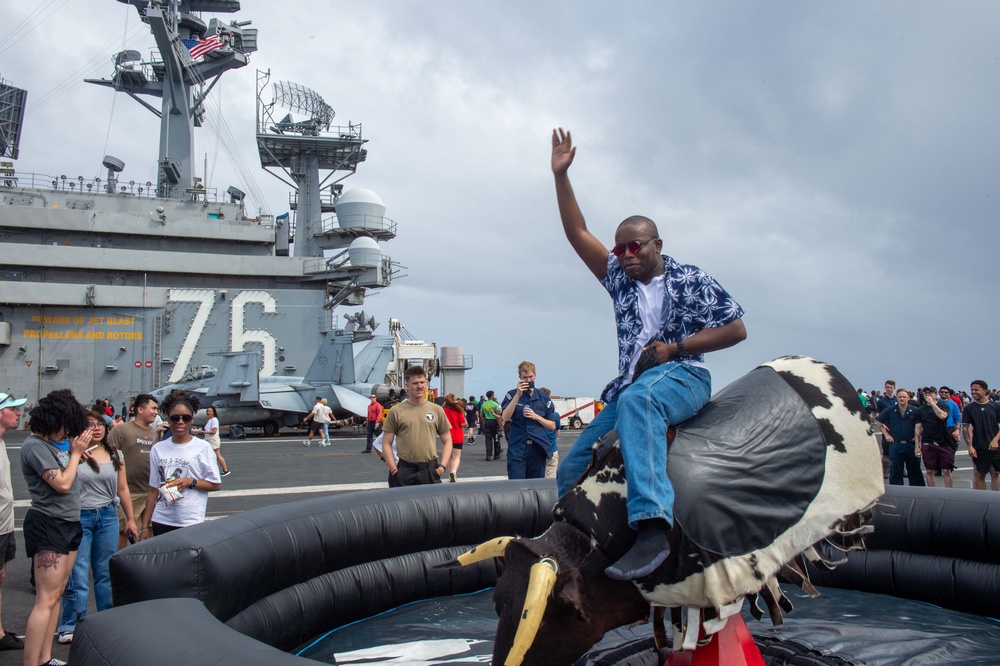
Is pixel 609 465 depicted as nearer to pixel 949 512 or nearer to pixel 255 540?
pixel 255 540

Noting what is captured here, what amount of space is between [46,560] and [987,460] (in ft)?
36.5

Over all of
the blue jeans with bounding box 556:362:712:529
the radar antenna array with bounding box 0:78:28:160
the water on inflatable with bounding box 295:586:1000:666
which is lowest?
the water on inflatable with bounding box 295:586:1000:666

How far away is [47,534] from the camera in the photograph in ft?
13.6

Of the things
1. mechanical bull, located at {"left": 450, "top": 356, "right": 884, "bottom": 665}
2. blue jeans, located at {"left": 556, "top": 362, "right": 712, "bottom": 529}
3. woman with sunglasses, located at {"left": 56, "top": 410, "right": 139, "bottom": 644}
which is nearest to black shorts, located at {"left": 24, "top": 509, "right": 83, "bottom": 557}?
woman with sunglasses, located at {"left": 56, "top": 410, "right": 139, "bottom": 644}

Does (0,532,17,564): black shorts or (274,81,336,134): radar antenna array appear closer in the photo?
(0,532,17,564): black shorts

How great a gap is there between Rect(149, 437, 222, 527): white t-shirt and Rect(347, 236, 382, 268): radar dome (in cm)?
3084

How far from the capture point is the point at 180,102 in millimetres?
38094

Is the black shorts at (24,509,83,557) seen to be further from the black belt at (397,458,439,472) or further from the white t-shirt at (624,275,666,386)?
the white t-shirt at (624,275,666,386)

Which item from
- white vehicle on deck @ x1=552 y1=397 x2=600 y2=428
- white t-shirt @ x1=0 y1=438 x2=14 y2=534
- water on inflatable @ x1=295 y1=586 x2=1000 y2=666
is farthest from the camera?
white vehicle on deck @ x1=552 y1=397 x2=600 y2=428

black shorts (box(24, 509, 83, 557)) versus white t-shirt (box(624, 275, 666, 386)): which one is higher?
white t-shirt (box(624, 275, 666, 386))

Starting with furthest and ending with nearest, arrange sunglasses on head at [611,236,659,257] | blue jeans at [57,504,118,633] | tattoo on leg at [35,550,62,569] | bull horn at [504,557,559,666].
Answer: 1. blue jeans at [57,504,118,633]
2. tattoo on leg at [35,550,62,569]
3. sunglasses on head at [611,236,659,257]
4. bull horn at [504,557,559,666]

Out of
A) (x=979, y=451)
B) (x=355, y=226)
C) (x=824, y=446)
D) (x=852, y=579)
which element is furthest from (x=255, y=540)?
(x=355, y=226)

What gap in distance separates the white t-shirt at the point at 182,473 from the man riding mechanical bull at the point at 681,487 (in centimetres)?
321

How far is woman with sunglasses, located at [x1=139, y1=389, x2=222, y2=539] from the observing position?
4.94 metres
